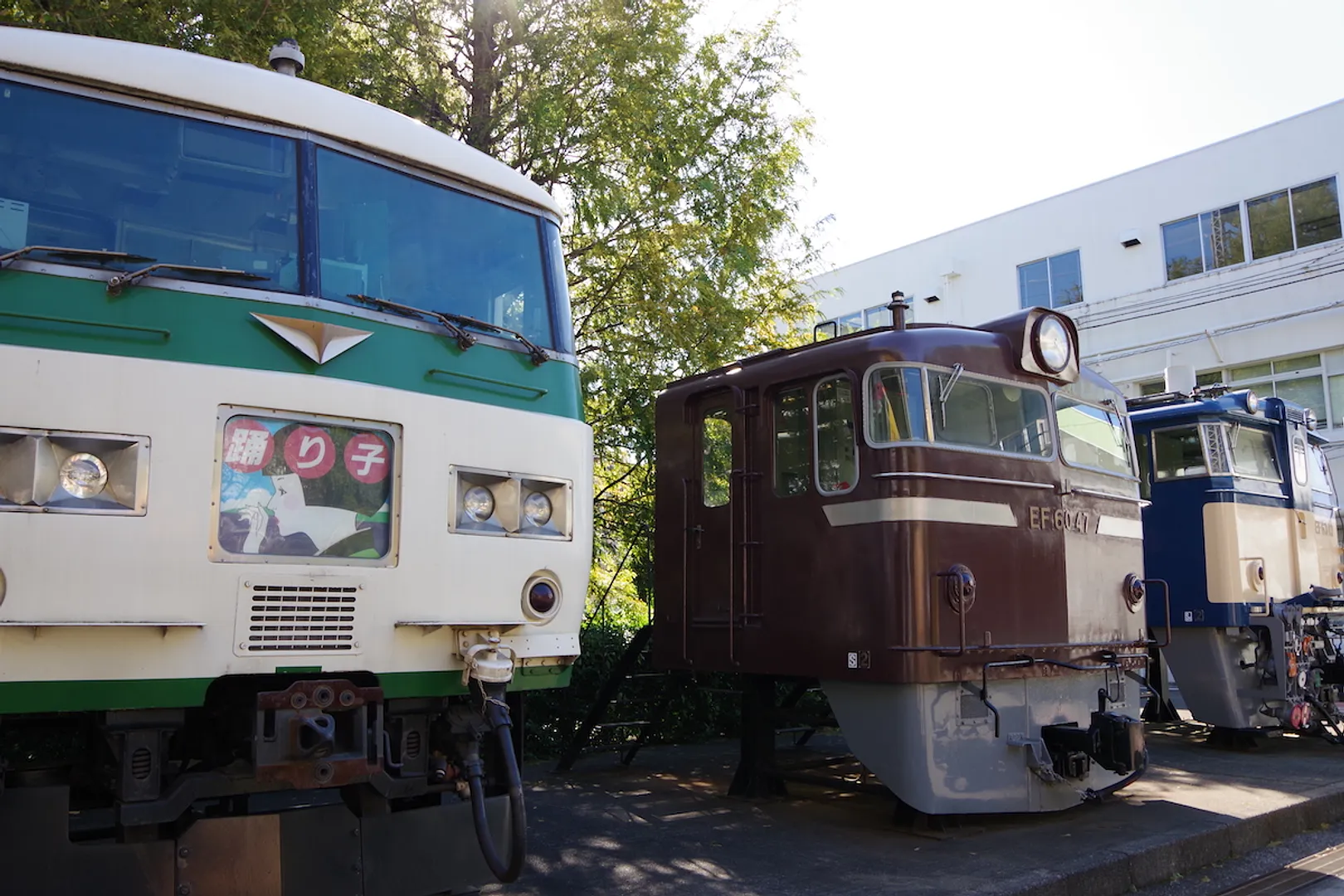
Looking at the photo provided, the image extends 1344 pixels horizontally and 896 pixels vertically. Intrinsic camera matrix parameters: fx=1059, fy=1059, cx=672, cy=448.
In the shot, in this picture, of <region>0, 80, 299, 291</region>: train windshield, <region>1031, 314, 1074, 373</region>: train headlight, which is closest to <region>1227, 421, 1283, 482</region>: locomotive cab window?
<region>1031, 314, 1074, 373</region>: train headlight

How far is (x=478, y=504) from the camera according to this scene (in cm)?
405

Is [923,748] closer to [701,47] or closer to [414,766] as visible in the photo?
[414,766]

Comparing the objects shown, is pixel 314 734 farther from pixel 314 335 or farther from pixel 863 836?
pixel 863 836

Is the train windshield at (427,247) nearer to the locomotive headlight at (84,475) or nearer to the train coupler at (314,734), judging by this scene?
the locomotive headlight at (84,475)

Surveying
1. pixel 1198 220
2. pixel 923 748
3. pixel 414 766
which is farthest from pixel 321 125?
pixel 1198 220

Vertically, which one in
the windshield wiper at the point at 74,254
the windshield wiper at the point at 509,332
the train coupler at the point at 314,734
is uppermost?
the windshield wiper at the point at 74,254

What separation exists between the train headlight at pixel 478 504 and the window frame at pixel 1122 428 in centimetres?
419

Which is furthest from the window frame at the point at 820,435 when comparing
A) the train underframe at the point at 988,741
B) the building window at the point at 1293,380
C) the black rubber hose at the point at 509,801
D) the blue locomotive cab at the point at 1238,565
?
the building window at the point at 1293,380

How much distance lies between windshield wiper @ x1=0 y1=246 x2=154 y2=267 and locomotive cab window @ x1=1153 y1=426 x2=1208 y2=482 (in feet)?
29.8

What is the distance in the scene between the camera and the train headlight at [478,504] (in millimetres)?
4012

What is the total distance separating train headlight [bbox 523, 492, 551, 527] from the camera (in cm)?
418

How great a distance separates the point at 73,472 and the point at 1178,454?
937cm

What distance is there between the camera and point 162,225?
3662 millimetres

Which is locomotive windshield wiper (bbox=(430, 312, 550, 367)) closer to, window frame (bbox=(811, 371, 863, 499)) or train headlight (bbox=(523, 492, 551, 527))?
train headlight (bbox=(523, 492, 551, 527))
